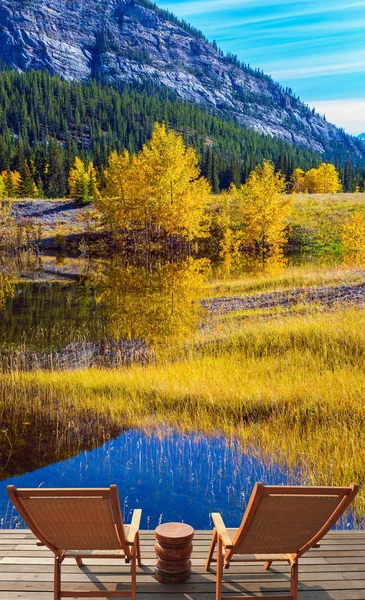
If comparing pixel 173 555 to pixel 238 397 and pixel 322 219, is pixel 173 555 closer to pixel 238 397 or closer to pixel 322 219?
pixel 238 397

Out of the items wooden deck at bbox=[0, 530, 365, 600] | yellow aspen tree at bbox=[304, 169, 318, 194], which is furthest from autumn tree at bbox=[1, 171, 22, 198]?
wooden deck at bbox=[0, 530, 365, 600]

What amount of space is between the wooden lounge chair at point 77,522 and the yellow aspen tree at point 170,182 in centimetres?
3966

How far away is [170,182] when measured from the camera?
4316cm

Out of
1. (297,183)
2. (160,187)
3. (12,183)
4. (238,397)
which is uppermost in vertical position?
(12,183)

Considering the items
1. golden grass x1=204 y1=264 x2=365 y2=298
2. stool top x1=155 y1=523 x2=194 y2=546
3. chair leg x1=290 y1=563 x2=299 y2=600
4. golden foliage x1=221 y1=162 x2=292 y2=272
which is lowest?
chair leg x1=290 y1=563 x2=299 y2=600

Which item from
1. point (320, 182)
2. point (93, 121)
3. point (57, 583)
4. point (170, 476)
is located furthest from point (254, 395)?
point (93, 121)

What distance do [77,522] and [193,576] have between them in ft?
4.59

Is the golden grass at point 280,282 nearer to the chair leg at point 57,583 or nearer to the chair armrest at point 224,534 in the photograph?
the chair armrest at point 224,534

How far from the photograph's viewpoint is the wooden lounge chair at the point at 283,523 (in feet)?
12.2

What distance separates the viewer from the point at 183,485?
27.9ft

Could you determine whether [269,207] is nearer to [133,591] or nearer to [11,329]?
[11,329]

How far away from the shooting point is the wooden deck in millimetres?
4508

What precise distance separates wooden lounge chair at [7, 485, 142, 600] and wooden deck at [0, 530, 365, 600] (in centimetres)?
36

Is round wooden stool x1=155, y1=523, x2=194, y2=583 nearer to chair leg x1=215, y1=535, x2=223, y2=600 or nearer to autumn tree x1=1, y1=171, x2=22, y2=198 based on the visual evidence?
chair leg x1=215, y1=535, x2=223, y2=600
